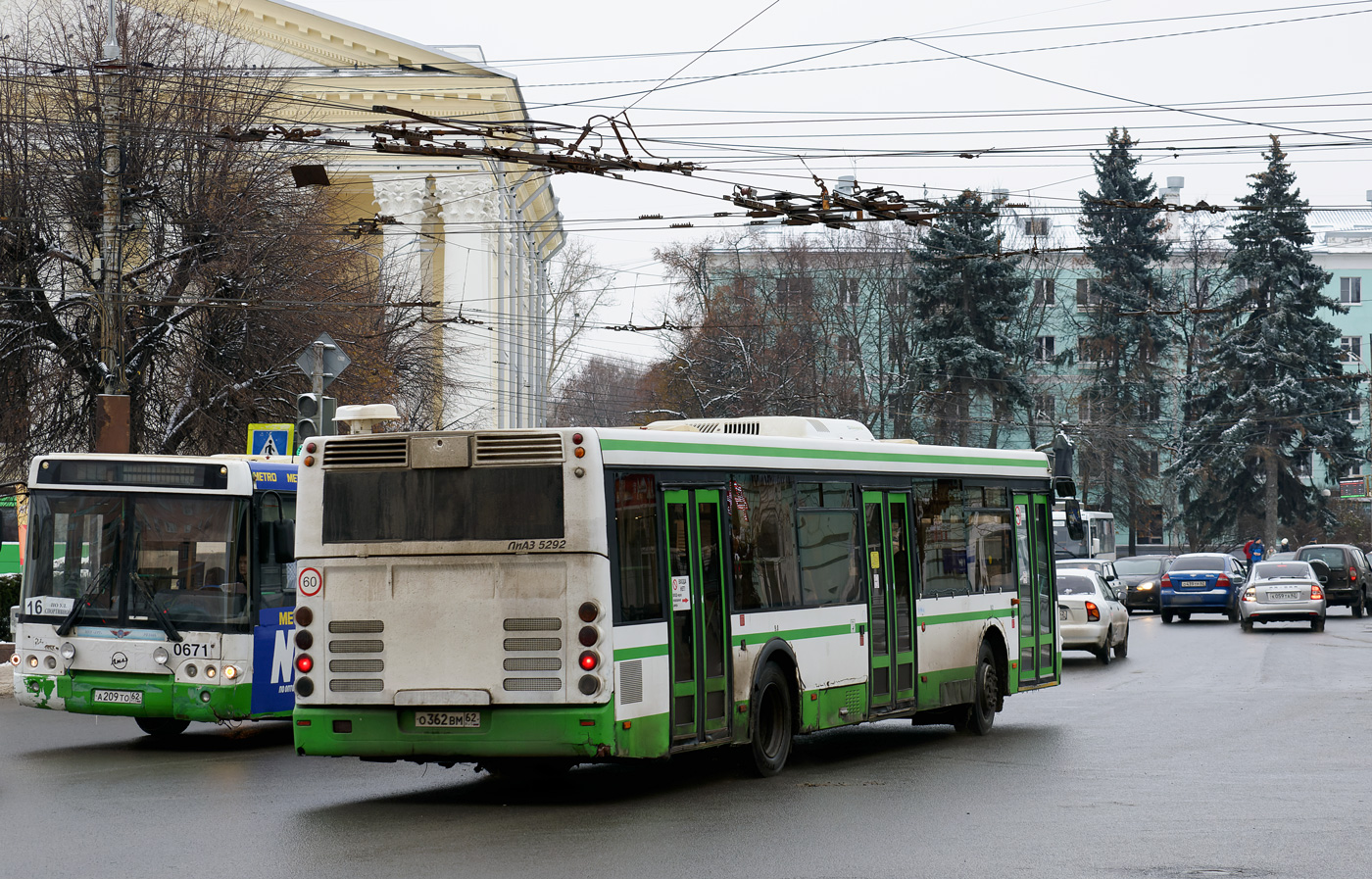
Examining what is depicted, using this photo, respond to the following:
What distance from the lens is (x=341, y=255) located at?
31.3m

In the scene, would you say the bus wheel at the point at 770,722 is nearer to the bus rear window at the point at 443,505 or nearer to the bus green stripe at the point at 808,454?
the bus green stripe at the point at 808,454

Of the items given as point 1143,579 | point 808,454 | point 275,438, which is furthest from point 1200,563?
point 808,454

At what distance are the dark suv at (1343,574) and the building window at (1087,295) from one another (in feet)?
94.7

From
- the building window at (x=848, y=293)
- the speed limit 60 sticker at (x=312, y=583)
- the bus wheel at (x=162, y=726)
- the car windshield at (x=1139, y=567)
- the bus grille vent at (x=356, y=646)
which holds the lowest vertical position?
the bus wheel at (x=162, y=726)

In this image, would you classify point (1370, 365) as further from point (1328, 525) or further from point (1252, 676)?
point (1252, 676)

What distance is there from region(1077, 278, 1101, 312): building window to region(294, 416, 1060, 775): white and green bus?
6166 cm

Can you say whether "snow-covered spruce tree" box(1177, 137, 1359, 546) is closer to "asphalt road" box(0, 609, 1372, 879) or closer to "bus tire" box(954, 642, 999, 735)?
"asphalt road" box(0, 609, 1372, 879)

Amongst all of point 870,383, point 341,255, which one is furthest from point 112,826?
point 870,383

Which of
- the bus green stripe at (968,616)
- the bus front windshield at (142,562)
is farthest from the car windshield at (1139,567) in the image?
the bus front windshield at (142,562)

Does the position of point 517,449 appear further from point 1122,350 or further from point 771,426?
point 1122,350

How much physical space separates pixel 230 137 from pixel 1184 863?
1012cm

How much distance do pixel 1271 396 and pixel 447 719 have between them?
62062 millimetres

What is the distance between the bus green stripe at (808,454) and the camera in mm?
11828

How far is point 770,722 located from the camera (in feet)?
43.2
